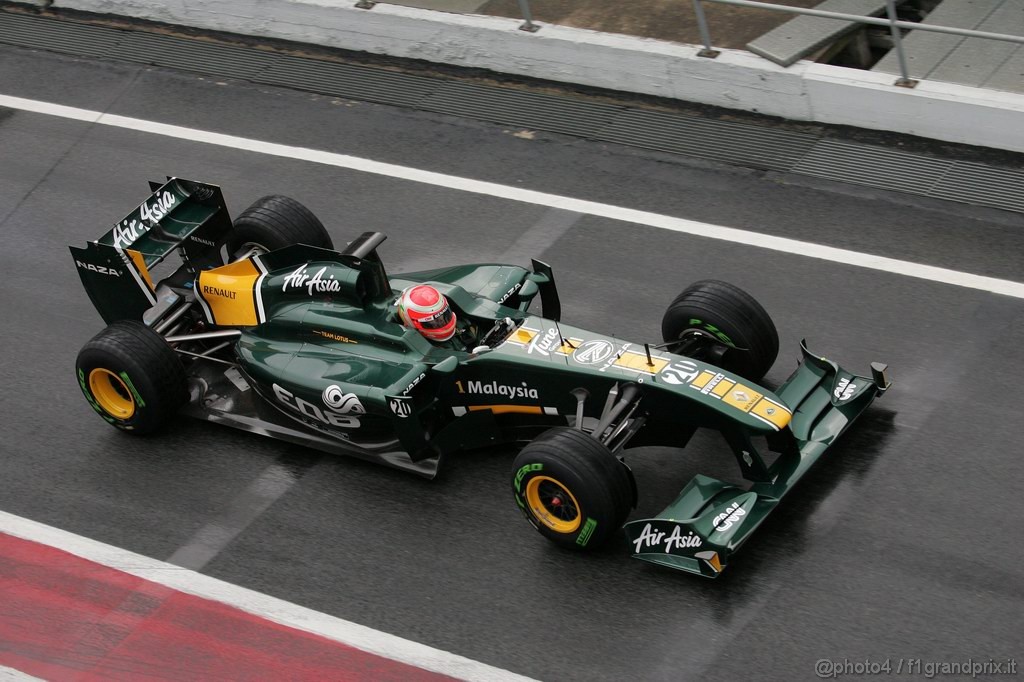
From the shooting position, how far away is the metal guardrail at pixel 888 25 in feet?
34.4

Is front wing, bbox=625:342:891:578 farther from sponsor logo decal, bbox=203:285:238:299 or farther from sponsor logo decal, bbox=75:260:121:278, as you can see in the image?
sponsor logo decal, bbox=75:260:121:278

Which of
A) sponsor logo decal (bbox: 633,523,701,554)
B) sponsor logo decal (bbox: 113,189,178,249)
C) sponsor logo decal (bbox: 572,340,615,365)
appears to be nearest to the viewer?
sponsor logo decal (bbox: 633,523,701,554)

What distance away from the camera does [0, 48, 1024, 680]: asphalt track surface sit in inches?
284

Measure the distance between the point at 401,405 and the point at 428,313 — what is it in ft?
2.19

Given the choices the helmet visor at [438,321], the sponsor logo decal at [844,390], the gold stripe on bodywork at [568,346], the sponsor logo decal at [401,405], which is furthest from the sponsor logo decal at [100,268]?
the sponsor logo decal at [844,390]

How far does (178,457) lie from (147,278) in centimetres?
129

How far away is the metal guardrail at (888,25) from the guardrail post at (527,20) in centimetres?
164

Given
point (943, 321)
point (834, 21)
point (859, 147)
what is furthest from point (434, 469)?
point (834, 21)

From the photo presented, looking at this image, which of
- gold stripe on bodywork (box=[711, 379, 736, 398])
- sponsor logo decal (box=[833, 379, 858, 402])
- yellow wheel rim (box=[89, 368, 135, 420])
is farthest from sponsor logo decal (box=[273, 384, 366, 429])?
sponsor logo decal (box=[833, 379, 858, 402])

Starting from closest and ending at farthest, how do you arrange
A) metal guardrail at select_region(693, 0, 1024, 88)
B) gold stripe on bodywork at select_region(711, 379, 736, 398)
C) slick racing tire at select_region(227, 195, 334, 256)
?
1. gold stripe on bodywork at select_region(711, 379, 736, 398)
2. slick racing tire at select_region(227, 195, 334, 256)
3. metal guardrail at select_region(693, 0, 1024, 88)

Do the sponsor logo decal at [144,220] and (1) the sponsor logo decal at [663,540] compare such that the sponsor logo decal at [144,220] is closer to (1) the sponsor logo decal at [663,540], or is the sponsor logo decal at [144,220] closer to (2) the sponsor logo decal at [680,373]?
(2) the sponsor logo decal at [680,373]

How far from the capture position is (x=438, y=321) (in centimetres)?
823

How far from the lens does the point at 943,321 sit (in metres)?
9.36

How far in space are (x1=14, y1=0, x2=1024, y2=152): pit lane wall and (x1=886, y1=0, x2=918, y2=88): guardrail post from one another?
3.4 inches
